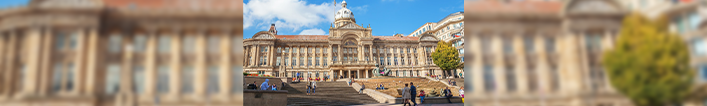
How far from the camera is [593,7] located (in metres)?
3.10

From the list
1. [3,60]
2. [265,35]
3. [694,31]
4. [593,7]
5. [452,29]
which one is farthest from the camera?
[452,29]

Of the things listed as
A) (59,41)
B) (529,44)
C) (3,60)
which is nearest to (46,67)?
(59,41)

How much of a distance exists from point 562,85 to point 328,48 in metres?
61.2

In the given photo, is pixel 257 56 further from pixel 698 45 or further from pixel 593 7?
pixel 698 45

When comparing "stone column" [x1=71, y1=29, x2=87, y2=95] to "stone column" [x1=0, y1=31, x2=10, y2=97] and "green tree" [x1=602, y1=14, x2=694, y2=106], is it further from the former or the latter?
"green tree" [x1=602, y1=14, x2=694, y2=106]

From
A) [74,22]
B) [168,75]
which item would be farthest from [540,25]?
[74,22]

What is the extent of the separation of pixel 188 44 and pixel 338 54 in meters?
59.2

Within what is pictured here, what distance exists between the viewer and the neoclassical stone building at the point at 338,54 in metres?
60.8

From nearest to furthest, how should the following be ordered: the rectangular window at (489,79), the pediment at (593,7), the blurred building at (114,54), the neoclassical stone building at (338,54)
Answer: the blurred building at (114,54), the rectangular window at (489,79), the pediment at (593,7), the neoclassical stone building at (338,54)

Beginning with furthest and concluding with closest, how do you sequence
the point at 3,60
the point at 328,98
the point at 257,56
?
the point at 257,56 < the point at 328,98 < the point at 3,60

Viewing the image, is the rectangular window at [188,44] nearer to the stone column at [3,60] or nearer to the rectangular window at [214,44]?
the rectangular window at [214,44]

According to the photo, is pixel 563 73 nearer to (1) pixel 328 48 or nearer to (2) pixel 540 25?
(2) pixel 540 25

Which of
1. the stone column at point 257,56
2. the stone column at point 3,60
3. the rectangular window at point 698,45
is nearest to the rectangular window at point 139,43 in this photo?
the stone column at point 3,60

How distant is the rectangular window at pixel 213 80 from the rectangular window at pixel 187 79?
0.13 metres
